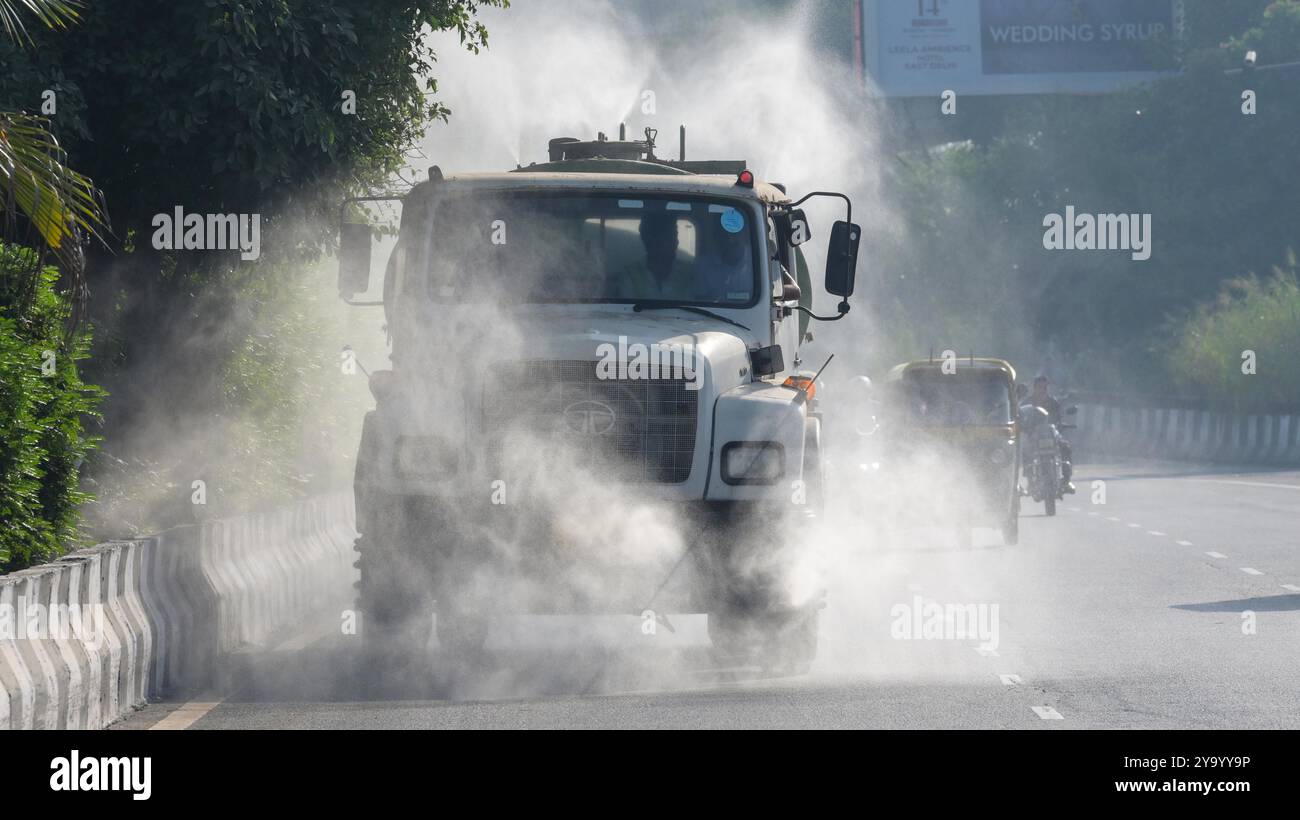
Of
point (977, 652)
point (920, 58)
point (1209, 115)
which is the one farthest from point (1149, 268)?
point (977, 652)

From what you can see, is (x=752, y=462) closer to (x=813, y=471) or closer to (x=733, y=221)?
(x=813, y=471)

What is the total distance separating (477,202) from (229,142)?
367 cm

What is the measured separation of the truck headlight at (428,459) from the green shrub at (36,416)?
6.26 feet

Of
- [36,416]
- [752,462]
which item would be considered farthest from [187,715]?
[752,462]

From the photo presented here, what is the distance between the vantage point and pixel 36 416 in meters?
12.8

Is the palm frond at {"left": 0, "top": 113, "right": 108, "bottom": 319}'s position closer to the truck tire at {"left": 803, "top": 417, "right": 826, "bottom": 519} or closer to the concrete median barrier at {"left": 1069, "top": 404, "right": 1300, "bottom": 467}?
the truck tire at {"left": 803, "top": 417, "right": 826, "bottom": 519}

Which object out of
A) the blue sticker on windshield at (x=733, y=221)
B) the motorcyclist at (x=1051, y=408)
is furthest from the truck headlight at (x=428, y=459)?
the motorcyclist at (x=1051, y=408)

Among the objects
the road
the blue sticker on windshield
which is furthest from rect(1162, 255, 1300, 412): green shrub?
the blue sticker on windshield

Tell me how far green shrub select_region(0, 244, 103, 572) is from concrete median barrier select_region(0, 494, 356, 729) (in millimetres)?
463

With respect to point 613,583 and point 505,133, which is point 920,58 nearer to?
point 505,133

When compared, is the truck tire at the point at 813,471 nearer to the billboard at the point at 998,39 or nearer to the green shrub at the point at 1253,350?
the green shrub at the point at 1253,350

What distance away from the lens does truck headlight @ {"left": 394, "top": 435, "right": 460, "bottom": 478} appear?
12438mm

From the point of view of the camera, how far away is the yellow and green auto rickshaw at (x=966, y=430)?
25422mm

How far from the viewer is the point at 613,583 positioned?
1243cm
